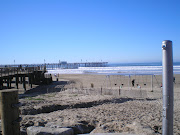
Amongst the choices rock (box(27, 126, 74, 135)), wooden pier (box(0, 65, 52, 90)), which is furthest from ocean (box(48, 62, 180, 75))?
rock (box(27, 126, 74, 135))

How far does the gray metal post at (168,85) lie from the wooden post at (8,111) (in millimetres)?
2782

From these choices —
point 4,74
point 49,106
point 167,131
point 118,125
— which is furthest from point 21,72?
point 167,131

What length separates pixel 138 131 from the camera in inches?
181

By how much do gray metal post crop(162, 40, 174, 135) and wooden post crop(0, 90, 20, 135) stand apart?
9.13 ft

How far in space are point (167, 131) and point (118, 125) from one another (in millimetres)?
2847

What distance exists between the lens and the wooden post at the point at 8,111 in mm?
3141

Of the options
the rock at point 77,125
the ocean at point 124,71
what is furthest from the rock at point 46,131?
the ocean at point 124,71

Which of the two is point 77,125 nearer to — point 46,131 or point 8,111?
point 46,131

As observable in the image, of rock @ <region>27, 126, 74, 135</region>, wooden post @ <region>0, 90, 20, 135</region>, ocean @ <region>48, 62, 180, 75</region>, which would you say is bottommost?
ocean @ <region>48, 62, 180, 75</region>

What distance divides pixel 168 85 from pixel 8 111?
9.74ft

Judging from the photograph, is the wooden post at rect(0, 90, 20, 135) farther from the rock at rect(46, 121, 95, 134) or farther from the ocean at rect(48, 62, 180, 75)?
the ocean at rect(48, 62, 180, 75)

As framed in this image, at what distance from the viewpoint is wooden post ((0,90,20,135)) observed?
3141 mm

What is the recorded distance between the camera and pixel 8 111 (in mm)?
3162

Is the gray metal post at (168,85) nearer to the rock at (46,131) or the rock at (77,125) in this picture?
the rock at (46,131)
